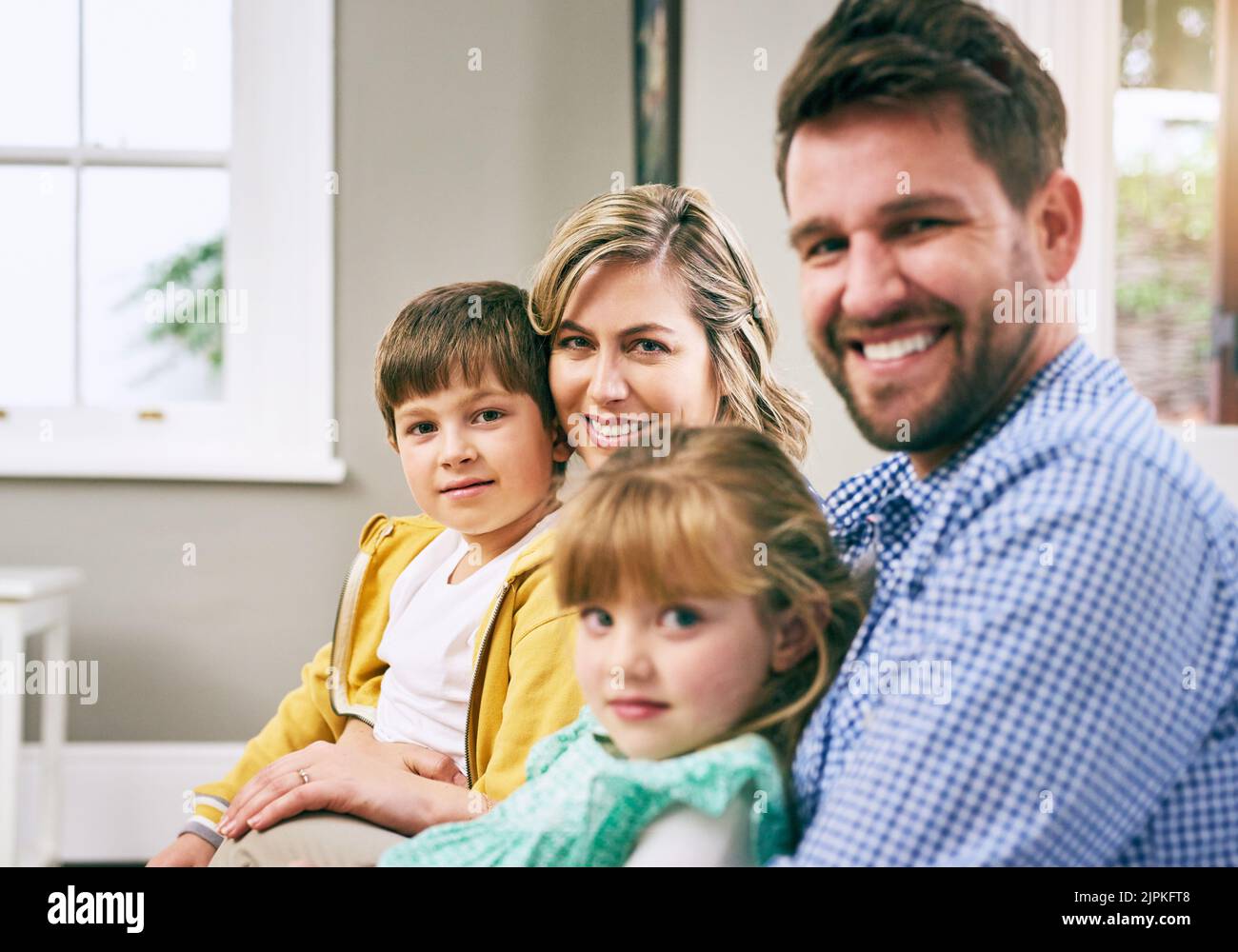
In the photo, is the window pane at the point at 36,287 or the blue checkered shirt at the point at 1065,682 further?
the window pane at the point at 36,287

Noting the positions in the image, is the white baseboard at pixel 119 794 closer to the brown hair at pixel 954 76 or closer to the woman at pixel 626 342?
the woman at pixel 626 342

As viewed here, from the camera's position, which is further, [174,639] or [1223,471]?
[174,639]

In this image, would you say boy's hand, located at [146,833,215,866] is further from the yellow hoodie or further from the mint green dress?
the mint green dress

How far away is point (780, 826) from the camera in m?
0.56

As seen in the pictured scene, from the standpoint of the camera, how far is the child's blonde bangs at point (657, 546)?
0.55m

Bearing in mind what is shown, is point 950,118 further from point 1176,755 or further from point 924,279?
point 1176,755

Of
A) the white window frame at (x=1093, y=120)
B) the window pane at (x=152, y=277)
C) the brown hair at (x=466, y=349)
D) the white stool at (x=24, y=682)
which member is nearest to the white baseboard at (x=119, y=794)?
the white stool at (x=24, y=682)

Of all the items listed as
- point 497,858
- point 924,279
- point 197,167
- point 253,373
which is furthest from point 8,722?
point 924,279

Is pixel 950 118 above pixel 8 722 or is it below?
above

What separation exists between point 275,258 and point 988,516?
937mm

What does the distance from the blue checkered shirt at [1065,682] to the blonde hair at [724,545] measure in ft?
0.18

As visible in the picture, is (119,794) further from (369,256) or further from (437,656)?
(437,656)

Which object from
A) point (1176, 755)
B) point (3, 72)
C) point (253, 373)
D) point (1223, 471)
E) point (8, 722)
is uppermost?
point (3, 72)

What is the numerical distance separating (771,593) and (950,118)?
0.81 feet
